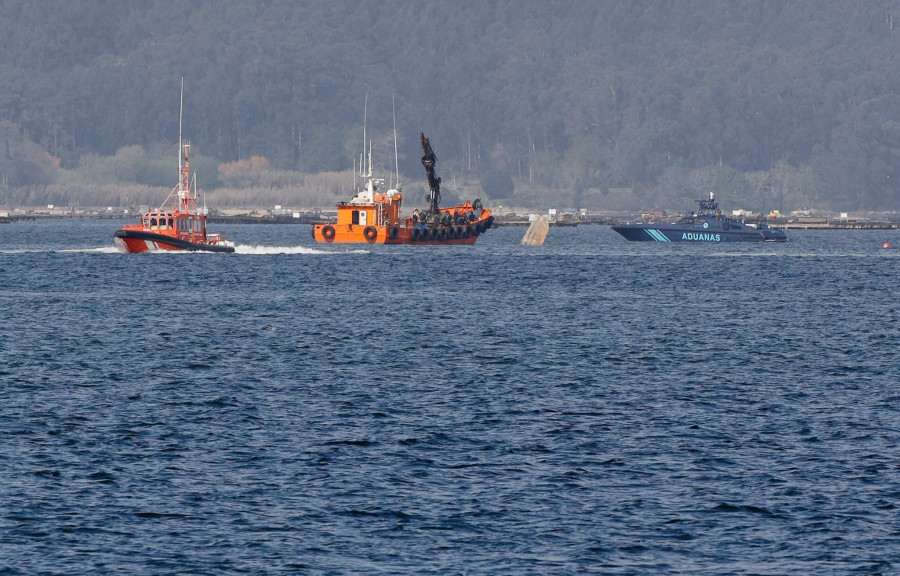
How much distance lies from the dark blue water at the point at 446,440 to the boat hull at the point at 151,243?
46142 millimetres

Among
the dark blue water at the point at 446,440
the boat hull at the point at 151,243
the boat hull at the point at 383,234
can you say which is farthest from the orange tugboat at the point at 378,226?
the dark blue water at the point at 446,440

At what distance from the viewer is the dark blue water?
103 feet

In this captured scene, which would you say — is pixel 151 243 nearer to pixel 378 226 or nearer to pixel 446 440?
pixel 378 226

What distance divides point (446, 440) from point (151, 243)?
335 feet

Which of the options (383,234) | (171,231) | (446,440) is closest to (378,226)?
(383,234)

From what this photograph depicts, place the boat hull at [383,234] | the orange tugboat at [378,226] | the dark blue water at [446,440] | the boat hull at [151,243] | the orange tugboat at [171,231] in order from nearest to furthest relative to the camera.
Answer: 1. the dark blue water at [446,440]
2. the boat hull at [151,243]
3. the orange tugboat at [171,231]
4. the boat hull at [383,234]
5. the orange tugboat at [378,226]

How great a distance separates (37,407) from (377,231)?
5682 inches

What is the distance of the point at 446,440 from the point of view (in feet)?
141

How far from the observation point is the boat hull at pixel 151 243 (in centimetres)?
13775

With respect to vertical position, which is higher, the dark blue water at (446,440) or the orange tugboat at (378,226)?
the orange tugboat at (378,226)

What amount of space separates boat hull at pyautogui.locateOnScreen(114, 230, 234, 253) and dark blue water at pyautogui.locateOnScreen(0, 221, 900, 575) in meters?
46.1

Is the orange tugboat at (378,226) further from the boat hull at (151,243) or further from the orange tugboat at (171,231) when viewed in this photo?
the boat hull at (151,243)

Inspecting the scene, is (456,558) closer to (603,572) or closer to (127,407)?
(603,572)

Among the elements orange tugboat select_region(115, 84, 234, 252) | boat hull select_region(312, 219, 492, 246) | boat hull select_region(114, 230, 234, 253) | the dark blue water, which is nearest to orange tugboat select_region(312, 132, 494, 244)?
boat hull select_region(312, 219, 492, 246)
